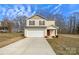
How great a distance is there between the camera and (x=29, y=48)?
747 centimetres

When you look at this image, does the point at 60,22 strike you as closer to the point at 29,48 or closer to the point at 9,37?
the point at 29,48

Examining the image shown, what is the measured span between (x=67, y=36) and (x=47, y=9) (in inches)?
39.7

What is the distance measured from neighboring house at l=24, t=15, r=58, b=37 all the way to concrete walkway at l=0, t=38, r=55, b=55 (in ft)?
0.67

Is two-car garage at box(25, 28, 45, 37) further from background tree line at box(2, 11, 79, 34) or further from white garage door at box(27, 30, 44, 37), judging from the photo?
background tree line at box(2, 11, 79, 34)

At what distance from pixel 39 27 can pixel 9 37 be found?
97 cm

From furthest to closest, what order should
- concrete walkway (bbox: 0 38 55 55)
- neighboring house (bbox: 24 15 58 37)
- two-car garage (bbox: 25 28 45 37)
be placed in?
two-car garage (bbox: 25 28 45 37) → neighboring house (bbox: 24 15 58 37) → concrete walkway (bbox: 0 38 55 55)

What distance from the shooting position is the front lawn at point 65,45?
7.43 meters

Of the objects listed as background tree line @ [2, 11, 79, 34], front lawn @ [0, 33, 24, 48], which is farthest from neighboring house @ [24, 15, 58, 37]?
front lawn @ [0, 33, 24, 48]

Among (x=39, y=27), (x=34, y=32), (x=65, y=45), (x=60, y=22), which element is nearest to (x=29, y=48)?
(x=34, y=32)

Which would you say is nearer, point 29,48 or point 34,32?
point 29,48

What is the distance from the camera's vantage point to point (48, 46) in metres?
7.54

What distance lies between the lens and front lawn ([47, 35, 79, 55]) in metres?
7.43
